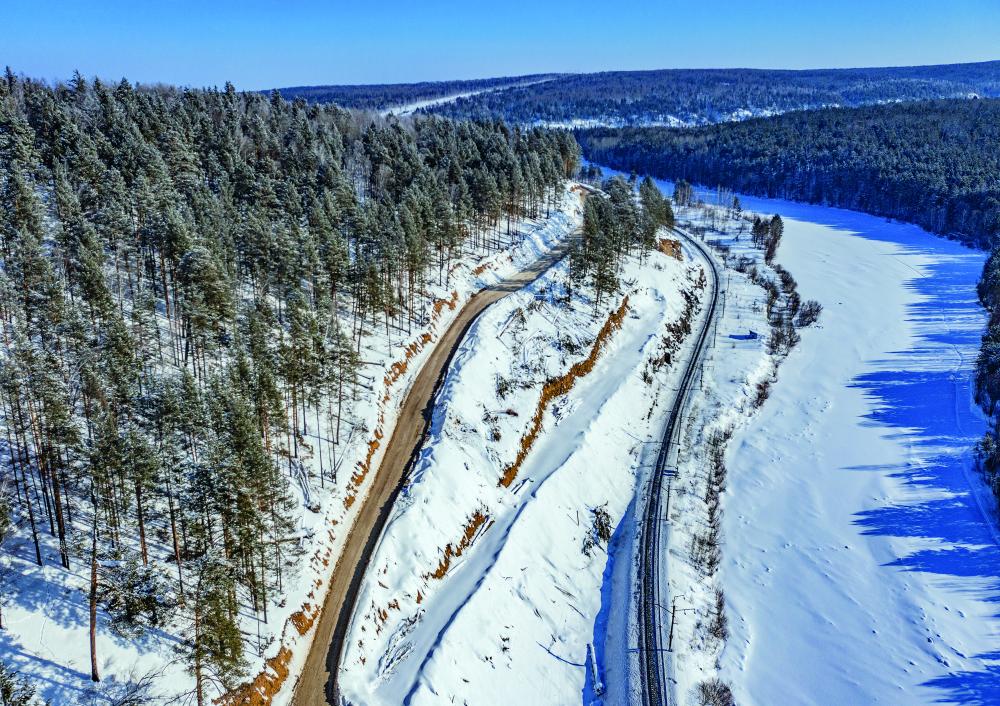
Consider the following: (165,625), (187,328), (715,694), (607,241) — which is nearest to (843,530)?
(715,694)

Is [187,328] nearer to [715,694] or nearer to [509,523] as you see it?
[509,523]

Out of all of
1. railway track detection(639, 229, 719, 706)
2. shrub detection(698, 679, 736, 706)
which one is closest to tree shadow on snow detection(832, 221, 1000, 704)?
Result: shrub detection(698, 679, 736, 706)

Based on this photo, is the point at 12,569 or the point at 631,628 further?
the point at 631,628

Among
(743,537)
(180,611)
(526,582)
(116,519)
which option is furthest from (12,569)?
(743,537)

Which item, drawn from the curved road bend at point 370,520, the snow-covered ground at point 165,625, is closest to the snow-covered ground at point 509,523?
the curved road bend at point 370,520

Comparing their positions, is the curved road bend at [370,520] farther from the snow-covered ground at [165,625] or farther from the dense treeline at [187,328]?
the dense treeline at [187,328]

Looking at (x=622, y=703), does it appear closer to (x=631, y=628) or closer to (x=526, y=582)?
(x=631, y=628)

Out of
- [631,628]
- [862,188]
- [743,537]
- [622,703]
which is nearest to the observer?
[622,703]
